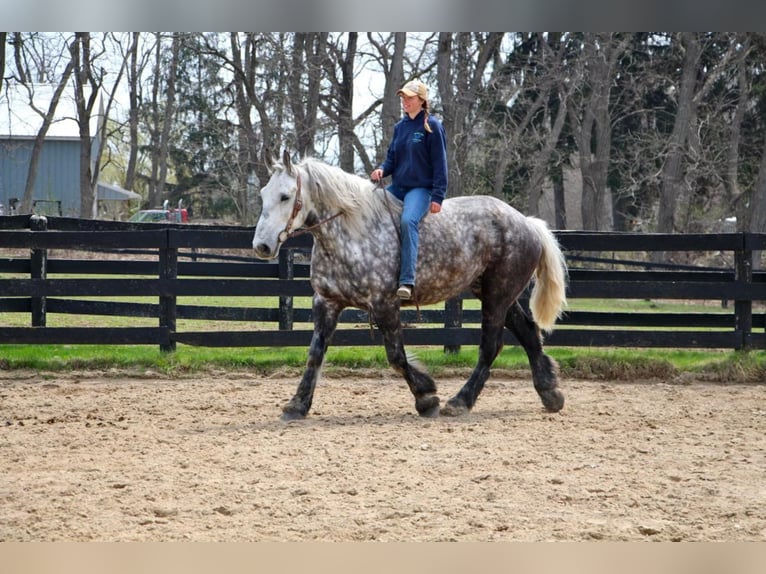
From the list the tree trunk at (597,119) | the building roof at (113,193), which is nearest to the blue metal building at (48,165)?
the building roof at (113,193)

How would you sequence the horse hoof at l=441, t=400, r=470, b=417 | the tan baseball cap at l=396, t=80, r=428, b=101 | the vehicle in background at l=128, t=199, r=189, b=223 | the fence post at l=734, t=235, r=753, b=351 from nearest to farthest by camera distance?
1. the tan baseball cap at l=396, t=80, r=428, b=101
2. the horse hoof at l=441, t=400, r=470, b=417
3. the fence post at l=734, t=235, r=753, b=351
4. the vehicle in background at l=128, t=199, r=189, b=223

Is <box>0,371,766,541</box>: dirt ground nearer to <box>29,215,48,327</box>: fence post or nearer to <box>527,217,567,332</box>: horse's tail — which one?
<box>527,217,567,332</box>: horse's tail

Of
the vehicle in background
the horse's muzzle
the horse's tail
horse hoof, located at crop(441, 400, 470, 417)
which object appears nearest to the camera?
the horse's muzzle

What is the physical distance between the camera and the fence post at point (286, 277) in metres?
9.40

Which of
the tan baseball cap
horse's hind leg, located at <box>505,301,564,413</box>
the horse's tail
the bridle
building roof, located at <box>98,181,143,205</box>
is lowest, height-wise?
horse's hind leg, located at <box>505,301,564,413</box>

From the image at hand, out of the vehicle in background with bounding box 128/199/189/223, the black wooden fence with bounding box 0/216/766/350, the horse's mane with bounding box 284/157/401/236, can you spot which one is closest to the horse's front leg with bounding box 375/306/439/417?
the horse's mane with bounding box 284/157/401/236

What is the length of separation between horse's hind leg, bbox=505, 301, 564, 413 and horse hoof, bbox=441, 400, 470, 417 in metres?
0.60

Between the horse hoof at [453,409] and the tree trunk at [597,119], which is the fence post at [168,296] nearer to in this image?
the horse hoof at [453,409]

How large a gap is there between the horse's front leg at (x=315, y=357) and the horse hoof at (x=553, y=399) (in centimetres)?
165

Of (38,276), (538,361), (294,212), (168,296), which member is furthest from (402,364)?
(38,276)

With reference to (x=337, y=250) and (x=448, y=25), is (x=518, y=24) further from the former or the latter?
(x=337, y=250)

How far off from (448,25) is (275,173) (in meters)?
4.01

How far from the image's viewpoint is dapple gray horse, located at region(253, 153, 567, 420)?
6234 millimetres

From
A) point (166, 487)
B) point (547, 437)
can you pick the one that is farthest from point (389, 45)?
point (166, 487)
